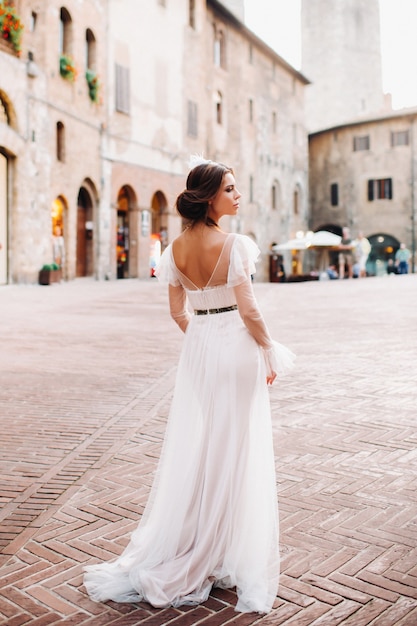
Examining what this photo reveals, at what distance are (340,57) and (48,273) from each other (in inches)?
1544

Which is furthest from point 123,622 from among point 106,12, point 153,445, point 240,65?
point 240,65

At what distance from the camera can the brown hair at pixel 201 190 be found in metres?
2.78

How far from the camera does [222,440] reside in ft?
9.23

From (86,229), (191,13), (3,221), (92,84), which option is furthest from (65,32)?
(191,13)

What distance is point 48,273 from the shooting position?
69.0 feet

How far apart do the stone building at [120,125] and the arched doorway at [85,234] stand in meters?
0.05

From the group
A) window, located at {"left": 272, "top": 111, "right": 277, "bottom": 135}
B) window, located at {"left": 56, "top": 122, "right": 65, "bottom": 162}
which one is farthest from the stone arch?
window, located at {"left": 272, "top": 111, "right": 277, "bottom": 135}

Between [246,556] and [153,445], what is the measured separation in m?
2.13

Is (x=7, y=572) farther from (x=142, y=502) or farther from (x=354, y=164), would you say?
(x=354, y=164)

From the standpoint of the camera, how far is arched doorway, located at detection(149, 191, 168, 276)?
2873 centimetres

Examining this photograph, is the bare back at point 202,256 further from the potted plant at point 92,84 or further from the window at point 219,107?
the window at point 219,107

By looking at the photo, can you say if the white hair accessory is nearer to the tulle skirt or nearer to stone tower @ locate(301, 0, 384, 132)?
the tulle skirt

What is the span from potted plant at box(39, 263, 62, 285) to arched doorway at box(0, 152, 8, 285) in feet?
3.79

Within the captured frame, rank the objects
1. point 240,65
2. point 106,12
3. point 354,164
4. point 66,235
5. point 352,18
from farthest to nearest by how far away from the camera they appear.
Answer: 1. point 352,18
2. point 354,164
3. point 240,65
4. point 106,12
5. point 66,235
